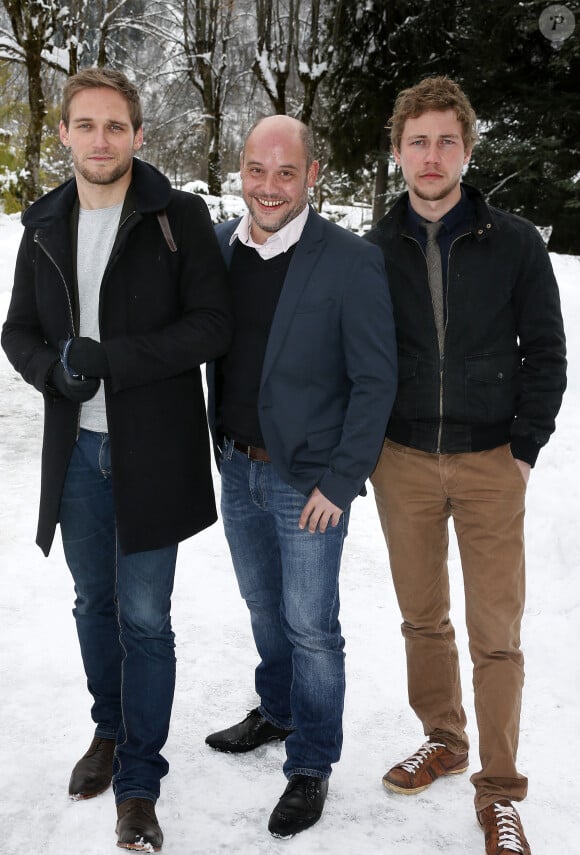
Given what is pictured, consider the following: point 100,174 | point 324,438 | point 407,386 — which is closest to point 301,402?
point 324,438

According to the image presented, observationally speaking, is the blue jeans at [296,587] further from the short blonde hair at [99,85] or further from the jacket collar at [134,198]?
the short blonde hair at [99,85]

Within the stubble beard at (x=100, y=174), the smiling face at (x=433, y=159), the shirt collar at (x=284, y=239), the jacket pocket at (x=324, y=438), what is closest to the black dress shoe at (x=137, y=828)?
the jacket pocket at (x=324, y=438)

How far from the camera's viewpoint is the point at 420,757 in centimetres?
292

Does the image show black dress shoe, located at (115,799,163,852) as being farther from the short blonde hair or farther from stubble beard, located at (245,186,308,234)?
the short blonde hair

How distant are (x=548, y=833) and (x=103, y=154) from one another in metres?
2.63

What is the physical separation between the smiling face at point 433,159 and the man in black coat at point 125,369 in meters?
0.74

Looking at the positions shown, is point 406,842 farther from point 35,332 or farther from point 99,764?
point 35,332

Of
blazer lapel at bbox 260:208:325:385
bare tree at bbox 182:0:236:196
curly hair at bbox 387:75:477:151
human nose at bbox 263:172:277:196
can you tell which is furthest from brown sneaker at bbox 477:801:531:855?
bare tree at bbox 182:0:236:196

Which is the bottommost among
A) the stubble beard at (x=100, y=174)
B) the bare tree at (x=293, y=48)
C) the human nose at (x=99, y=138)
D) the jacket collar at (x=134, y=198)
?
the jacket collar at (x=134, y=198)

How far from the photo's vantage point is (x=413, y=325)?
2727mm

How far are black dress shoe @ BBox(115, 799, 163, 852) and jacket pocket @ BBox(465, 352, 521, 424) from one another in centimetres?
169

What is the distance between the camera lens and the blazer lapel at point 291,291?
2.54 m

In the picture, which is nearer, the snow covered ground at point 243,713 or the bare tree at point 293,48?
the snow covered ground at point 243,713

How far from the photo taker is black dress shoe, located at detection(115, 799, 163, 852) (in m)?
2.48
